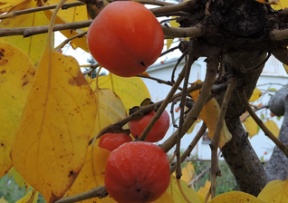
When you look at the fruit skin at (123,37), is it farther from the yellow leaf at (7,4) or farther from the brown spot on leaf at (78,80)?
the yellow leaf at (7,4)

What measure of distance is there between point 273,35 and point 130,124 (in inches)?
9.0

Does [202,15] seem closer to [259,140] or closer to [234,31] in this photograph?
[234,31]

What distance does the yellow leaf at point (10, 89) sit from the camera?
0.48 metres

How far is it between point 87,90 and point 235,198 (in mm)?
200

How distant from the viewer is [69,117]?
381 millimetres

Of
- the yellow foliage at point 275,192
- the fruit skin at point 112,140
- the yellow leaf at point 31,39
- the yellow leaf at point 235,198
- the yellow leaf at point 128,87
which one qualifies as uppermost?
the yellow leaf at point 31,39

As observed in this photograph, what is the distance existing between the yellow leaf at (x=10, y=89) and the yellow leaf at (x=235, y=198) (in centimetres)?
21

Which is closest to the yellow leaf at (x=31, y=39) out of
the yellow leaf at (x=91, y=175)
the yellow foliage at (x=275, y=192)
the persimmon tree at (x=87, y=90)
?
the persimmon tree at (x=87, y=90)

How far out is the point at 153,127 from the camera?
0.63m

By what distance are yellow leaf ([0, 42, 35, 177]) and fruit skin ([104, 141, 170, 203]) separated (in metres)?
0.13

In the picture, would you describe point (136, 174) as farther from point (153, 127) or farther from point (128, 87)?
point (128, 87)

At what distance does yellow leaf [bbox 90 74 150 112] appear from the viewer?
32.9 inches

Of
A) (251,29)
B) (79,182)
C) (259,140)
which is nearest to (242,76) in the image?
(251,29)

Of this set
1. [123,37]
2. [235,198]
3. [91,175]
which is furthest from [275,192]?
[123,37]
